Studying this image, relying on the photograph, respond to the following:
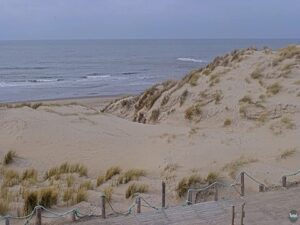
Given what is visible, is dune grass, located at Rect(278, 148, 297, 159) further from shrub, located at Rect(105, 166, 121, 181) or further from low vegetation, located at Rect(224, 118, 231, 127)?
low vegetation, located at Rect(224, 118, 231, 127)

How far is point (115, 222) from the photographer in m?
6.83

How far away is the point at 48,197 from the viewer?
338 inches

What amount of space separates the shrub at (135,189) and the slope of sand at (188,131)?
0.14m

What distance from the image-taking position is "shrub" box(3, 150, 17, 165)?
38.0 feet

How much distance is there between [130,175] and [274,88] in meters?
9.13

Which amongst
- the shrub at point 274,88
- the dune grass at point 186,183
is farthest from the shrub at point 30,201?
the shrub at point 274,88

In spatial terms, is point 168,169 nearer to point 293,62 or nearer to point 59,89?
point 293,62

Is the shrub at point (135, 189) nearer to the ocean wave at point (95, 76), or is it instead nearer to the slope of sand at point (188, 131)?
the slope of sand at point (188, 131)

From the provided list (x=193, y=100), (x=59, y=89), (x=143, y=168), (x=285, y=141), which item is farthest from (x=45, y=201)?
(x=59, y=89)

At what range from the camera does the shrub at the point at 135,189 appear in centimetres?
943

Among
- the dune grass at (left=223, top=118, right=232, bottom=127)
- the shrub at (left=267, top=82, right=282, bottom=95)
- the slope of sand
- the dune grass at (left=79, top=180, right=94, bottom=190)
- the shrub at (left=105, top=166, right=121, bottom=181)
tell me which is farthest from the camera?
the shrub at (left=267, top=82, right=282, bottom=95)

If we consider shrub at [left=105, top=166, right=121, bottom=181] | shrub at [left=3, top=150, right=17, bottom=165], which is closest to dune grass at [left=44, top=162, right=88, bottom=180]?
shrub at [left=105, top=166, right=121, bottom=181]

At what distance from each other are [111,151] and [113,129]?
238 cm

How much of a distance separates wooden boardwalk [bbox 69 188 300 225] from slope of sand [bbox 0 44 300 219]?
1.76 metres
